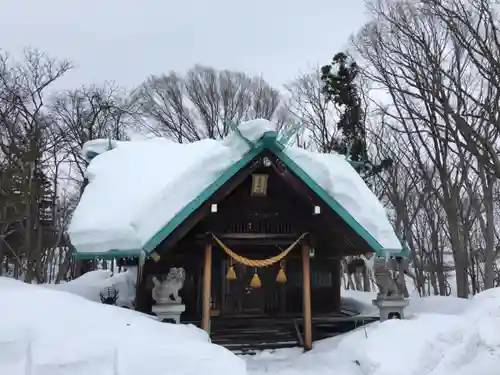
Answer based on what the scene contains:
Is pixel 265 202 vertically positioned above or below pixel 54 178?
below

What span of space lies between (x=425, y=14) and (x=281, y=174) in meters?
8.50

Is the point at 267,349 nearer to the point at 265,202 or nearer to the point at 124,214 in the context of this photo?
the point at 265,202

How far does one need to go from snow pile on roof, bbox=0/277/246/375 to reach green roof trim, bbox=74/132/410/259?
186 centimetres

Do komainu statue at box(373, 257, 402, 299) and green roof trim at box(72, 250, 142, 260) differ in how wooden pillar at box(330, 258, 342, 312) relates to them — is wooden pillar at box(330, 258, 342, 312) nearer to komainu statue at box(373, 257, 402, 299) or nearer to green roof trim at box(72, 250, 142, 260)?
komainu statue at box(373, 257, 402, 299)

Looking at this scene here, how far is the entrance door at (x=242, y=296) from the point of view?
40.7 feet

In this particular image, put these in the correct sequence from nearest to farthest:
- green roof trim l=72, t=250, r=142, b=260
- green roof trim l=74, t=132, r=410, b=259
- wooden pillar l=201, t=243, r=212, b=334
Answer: green roof trim l=74, t=132, r=410, b=259, green roof trim l=72, t=250, r=142, b=260, wooden pillar l=201, t=243, r=212, b=334

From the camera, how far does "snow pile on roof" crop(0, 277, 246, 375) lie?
611cm

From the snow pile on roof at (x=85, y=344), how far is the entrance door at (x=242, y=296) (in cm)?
448

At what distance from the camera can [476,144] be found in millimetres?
14969

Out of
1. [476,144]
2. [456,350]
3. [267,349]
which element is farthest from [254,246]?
[476,144]

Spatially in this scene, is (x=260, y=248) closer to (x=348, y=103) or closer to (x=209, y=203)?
(x=209, y=203)

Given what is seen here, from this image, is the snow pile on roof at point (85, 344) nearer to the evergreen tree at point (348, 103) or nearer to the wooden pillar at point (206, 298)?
the wooden pillar at point (206, 298)

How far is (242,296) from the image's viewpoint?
12508 mm

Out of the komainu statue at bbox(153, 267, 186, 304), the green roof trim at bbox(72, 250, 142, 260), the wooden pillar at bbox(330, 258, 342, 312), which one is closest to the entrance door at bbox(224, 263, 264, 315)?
the wooden pillar at bbox(330, 258, 342, 312)
